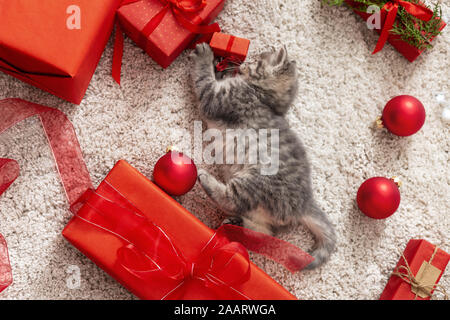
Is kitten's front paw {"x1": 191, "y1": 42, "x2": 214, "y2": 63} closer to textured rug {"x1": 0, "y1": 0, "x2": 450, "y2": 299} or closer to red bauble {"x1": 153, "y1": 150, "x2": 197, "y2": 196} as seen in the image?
textured rug {"x1": 0, "y1": 0, "x2": 450, "y2": 299}

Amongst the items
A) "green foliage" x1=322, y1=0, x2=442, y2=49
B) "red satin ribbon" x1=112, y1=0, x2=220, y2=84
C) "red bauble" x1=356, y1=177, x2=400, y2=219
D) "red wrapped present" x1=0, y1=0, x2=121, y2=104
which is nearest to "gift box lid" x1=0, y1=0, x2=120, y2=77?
"red wrapped present" x1=0, y1=0, x2=121, y2=104

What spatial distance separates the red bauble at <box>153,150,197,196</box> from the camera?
0.95 meters

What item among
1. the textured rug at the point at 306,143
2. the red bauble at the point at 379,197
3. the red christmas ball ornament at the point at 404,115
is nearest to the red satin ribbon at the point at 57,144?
the textured rug at the point at 306,143

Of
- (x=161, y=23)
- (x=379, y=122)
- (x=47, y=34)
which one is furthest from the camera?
(x=379, y=122)

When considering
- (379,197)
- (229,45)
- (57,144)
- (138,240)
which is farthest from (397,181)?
(57,144)

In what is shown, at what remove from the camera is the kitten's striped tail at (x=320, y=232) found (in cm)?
105

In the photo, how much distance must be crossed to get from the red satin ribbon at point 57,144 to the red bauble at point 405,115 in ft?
2.75

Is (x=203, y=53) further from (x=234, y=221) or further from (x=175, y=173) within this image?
(x=234, y=221)

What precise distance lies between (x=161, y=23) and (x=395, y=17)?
2.12ft

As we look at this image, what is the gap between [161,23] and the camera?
1.00 m

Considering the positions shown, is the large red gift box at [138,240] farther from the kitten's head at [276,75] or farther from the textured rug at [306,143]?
the kitten's head at [276,75]

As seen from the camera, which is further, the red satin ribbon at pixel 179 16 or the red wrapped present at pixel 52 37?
the red satin ribbon at pixel 179 16

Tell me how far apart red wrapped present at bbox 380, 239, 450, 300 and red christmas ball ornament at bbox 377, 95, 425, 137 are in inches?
12.2

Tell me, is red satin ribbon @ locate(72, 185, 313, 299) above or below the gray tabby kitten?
below
